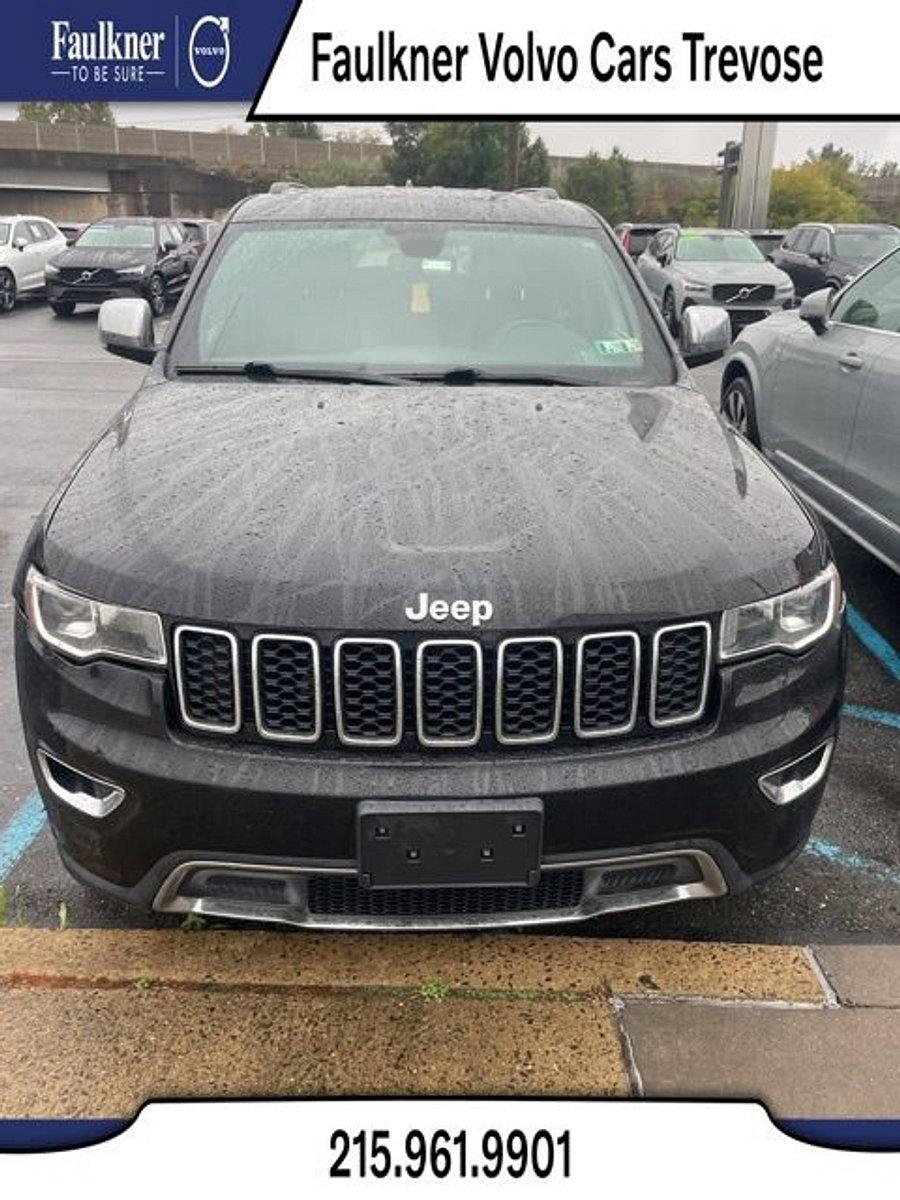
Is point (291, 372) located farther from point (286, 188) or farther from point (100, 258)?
point (100, 258)

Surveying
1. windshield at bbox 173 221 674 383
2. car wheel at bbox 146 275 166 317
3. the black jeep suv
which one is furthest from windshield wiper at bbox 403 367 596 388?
car wheel at bbox 146 275 166 317

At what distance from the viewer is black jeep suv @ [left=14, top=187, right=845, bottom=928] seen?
1.95m

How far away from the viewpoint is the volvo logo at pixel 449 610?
193cm

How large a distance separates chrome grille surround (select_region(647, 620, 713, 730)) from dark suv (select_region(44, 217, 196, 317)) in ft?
48.7

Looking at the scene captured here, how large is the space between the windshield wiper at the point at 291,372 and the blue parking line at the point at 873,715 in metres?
2.03

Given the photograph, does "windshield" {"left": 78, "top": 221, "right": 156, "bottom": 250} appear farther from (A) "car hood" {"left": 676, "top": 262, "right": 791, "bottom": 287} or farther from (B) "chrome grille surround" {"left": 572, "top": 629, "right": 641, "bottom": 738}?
(B) "chrome grille surround" {"left": 572, "top": 629, "right": 641, "bottom": 738}

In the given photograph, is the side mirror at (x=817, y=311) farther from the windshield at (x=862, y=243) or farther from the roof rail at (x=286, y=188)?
the windshield at (x=862, y=243)

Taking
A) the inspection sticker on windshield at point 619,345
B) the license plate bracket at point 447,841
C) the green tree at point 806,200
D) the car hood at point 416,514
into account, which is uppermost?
the inspection sticker on windshield at point 619,345

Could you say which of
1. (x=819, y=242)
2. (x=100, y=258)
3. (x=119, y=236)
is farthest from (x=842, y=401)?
(x=819, y=242)

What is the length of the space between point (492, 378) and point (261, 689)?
1429mm

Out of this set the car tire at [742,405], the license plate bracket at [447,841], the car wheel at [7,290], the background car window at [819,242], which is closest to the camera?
the license plate bracket at [447,841]

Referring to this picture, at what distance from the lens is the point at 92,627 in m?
2.05

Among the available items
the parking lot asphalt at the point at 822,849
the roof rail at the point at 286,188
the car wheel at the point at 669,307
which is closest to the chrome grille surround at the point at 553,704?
the parking lot asphalt at the point at 822,849

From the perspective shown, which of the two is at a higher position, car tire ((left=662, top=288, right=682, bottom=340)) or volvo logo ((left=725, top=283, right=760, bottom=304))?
volvo logo ((left=725, top=283, right=760, bottom=304))
